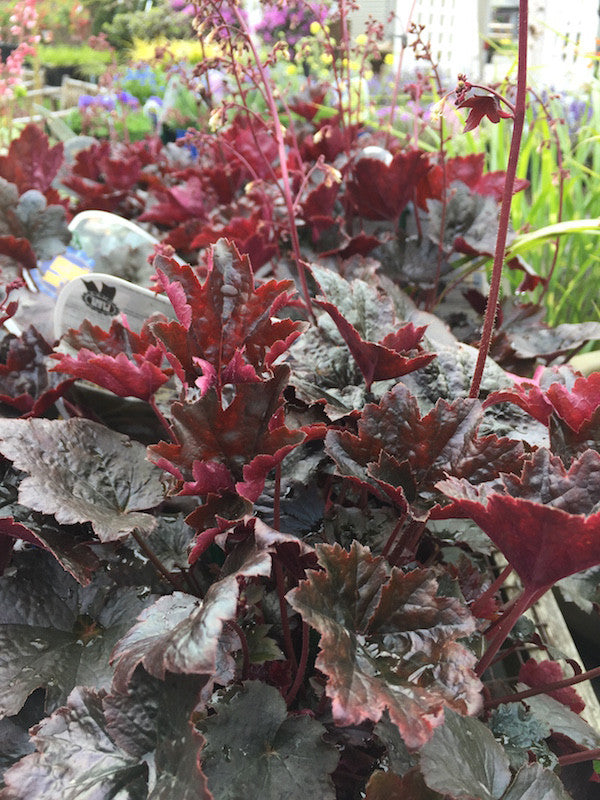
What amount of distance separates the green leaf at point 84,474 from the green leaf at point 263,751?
0.16 m

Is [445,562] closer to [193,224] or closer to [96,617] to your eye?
[96,617]

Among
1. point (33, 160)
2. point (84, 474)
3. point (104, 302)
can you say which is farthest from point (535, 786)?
point (33, 160)

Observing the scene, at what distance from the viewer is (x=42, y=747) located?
51cm

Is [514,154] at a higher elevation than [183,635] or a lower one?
higher

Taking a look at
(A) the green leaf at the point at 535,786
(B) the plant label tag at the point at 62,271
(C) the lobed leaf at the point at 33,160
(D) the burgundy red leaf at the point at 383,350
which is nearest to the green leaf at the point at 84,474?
(D) the burgundy red leaf at the point at 383,350

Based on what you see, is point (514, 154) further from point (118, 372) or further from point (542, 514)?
point (118, 372)

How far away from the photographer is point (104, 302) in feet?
3.18

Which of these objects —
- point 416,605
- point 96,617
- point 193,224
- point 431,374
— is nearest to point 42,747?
point 96,617

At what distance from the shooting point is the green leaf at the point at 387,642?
0.46 meters

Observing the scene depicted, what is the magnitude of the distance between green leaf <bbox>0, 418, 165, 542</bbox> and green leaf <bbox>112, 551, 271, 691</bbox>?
0.09 metres

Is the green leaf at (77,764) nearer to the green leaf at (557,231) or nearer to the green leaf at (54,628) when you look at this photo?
the green leaf at (54,628)

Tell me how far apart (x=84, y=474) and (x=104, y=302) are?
0.36 meters

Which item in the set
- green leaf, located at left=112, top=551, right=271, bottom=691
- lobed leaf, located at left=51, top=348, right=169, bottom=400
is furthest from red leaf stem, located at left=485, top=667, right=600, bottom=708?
lobed leaf, located at left=51, top=348, right=169, bottom=400

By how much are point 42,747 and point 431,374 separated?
50 cm
